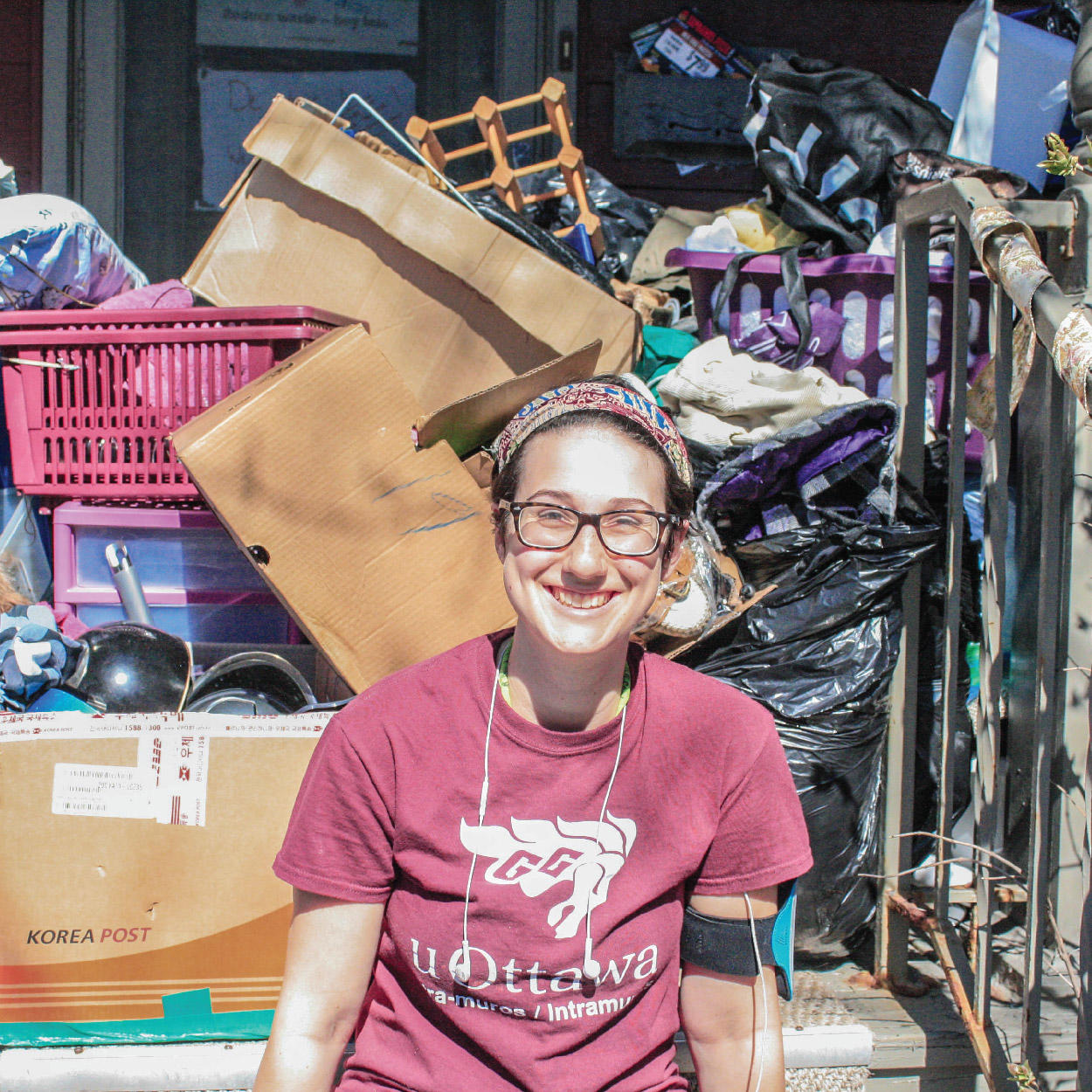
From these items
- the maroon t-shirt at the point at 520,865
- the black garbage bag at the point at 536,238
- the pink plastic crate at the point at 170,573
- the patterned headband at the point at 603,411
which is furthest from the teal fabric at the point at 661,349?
the maroon t-shirt at the point at 520,865

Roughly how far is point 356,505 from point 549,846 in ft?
3.42

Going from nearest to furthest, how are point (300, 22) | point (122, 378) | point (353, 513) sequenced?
point (353, 513) < point (122, 378) < point (300, 22)

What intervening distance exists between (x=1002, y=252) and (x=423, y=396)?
1663 mm

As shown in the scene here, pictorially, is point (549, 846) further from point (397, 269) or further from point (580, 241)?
point (580, 241)

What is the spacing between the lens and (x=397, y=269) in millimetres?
2957

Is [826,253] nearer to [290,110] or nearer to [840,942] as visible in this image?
[290,110]

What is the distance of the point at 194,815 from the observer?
1.95 m

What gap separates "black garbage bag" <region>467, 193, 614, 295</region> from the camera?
123 inches

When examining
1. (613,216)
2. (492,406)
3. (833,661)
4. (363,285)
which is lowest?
(833,661)

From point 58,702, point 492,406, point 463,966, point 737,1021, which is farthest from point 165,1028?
point 492,406

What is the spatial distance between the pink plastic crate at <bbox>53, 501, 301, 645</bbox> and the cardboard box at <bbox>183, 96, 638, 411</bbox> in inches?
25.9

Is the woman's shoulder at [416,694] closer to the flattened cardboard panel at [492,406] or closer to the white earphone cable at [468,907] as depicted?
the white earphone cable at [468,907]

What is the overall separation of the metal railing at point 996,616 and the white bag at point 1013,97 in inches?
43.9

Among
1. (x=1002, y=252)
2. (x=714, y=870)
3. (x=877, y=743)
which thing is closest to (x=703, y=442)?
(x=877, y=743)
